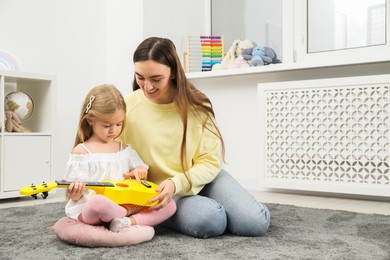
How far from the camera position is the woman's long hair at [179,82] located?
1.30m

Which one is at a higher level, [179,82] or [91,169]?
[179,82]

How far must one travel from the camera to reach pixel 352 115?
7.34ft

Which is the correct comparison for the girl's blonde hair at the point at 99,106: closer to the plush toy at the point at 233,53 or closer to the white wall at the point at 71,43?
the white wall at the point at 71,43

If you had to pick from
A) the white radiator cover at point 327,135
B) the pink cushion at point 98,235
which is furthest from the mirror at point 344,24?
the pink cushion at point 98,235

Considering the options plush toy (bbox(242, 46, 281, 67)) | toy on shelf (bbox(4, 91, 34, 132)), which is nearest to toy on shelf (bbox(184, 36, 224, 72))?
plush toy (bbox(242, 46, 281, 67))

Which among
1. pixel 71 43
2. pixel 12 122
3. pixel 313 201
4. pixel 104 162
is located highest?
pixel 71 43

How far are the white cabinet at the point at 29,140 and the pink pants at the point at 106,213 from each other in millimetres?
1102

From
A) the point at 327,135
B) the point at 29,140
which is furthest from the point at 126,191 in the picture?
the point at 327,135

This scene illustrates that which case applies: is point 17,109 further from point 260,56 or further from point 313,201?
point 313,201

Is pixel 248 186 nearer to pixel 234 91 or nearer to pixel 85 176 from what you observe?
pixel 234 91

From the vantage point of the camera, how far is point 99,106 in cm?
126

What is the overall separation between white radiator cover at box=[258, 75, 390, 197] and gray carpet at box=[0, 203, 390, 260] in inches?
23.7

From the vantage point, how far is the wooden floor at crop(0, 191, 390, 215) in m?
1.99

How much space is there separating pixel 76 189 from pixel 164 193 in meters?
0.24
